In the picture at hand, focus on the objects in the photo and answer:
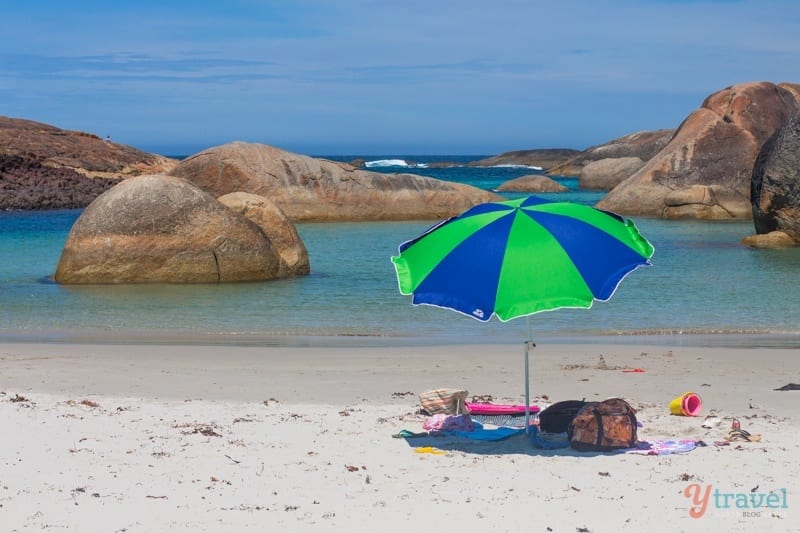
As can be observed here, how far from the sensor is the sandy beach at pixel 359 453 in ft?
19.7

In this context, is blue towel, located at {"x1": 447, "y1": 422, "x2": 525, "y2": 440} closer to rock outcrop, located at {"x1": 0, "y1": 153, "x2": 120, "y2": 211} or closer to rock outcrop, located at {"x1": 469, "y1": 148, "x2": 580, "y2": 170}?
rock outcrop, located at {"x1": 0, "y1": 153, "x2": 120, "y2": 211}

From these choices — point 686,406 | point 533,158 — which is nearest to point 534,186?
point 686,406

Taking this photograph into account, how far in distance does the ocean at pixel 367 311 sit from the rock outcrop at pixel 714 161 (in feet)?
43.0

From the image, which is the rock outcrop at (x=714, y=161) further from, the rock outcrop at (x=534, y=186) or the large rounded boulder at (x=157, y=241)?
the rock outcrop at (x=534, y=186)

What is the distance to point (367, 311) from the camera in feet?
51.0

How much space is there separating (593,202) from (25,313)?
3256 cm

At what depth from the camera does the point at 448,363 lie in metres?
11.4

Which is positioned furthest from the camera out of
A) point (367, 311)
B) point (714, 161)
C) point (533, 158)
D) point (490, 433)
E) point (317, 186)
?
point (533, 158)

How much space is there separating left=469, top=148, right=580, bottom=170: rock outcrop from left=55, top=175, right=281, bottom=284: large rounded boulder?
96851 millimetres

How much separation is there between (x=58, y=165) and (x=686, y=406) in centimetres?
4159

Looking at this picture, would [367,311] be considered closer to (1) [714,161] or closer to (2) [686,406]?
(2) [686,406]

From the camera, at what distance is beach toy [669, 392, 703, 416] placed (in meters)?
8.53

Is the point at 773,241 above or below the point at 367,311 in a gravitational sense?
above

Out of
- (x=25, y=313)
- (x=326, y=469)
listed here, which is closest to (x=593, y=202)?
(x=25, y=313)
